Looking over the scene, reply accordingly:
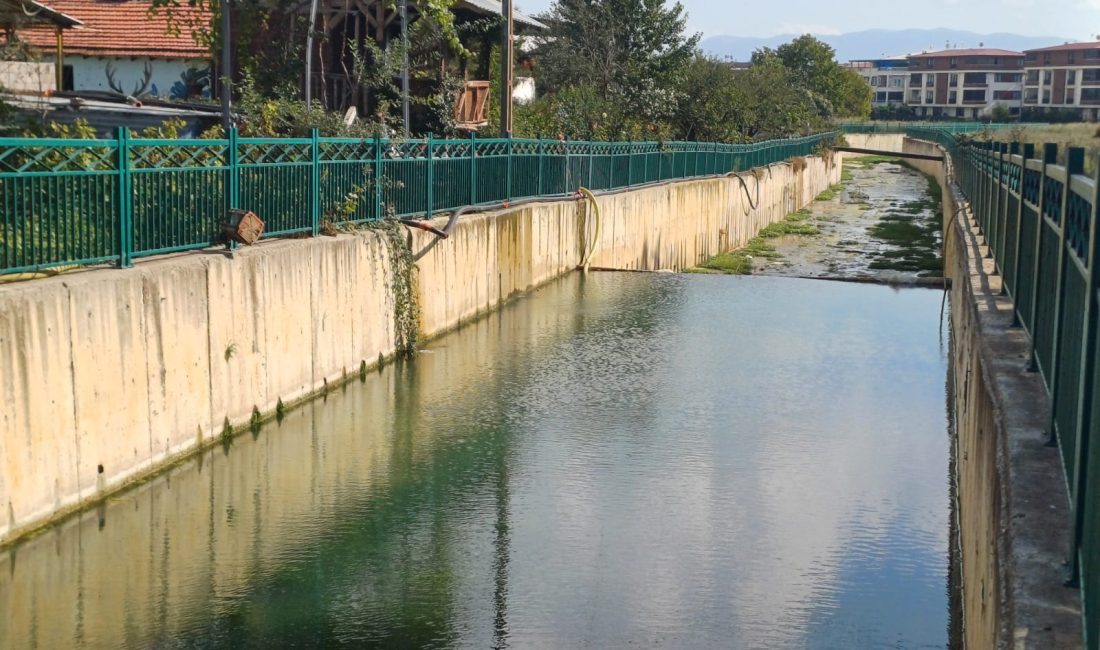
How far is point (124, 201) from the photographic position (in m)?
10.8

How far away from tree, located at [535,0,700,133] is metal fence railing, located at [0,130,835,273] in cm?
2289

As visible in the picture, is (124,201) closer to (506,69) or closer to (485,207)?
(485,207)

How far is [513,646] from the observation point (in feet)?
25.1

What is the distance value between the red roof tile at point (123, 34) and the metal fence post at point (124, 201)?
23.6 metres

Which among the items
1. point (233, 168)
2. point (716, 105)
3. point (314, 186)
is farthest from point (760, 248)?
point (233, 168)

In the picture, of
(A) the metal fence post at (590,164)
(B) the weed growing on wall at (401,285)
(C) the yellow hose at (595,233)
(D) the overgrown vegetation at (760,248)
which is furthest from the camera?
(D) the overgrown vegetation at (760,248)

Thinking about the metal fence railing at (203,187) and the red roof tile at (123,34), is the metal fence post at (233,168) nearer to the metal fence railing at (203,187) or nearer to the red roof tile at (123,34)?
the metal fence railing at (203,187)

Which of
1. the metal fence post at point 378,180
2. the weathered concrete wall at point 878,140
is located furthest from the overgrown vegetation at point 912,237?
the weathered concrete wall at point 878,140

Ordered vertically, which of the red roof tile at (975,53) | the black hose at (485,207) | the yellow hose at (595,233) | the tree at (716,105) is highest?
the red roof tile at (975,53)

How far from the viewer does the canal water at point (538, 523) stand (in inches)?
316

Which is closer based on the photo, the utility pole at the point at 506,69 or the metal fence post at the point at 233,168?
the metal fence post at the point at 233,168

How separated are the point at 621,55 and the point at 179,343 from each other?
166 ft

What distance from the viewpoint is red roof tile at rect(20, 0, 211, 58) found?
112 ft

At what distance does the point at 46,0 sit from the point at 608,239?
18862 millimetres
